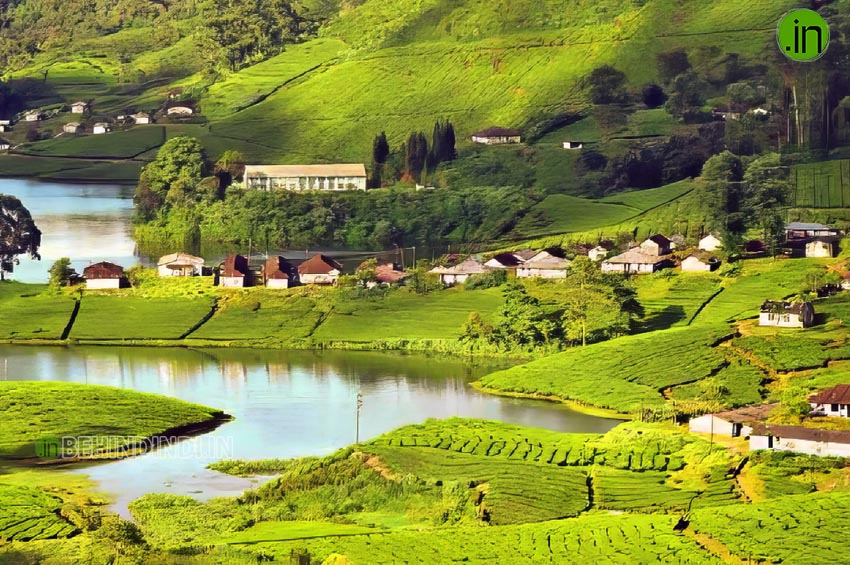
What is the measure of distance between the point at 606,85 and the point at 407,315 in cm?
2151

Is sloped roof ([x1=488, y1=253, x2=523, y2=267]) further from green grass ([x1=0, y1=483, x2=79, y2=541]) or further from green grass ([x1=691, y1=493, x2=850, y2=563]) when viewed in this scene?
green grass ([x1=0, y1=483, x2=79, y2=541])

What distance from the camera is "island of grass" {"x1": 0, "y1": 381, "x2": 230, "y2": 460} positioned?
129 ft

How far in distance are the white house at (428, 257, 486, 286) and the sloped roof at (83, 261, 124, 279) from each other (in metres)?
8.06

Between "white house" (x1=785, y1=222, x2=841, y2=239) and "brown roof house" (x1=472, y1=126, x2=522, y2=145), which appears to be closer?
"white house" (x1=785, y1=222, x2=841, y2=239)

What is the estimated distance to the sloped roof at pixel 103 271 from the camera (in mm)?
56125

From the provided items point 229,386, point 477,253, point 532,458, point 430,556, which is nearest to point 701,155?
point 477,253

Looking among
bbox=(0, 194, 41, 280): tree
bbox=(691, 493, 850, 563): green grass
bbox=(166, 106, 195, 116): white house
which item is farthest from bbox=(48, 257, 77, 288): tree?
bbox=(691, 493, 850, 563): green grass

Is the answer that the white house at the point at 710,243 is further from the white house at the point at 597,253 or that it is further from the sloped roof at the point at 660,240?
the white house at the point at 597,253

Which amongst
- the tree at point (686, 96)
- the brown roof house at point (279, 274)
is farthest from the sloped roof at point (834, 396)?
the tree at point (686, 96)

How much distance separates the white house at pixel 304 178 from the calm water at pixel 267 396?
17.1 m

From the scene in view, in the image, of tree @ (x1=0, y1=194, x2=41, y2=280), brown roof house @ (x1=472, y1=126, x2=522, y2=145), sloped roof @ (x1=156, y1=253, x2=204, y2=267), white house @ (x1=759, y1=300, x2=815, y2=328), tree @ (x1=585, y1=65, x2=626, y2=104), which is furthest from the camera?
tree @ (x1=585, y1=65, x2=626, y2=104)

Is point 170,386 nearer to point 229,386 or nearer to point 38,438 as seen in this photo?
point 229,386

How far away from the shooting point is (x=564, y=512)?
1329 inches

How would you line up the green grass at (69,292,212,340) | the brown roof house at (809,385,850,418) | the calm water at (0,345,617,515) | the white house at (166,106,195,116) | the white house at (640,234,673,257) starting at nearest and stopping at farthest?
1. the calm water at (0,345,617,515)
2. the brown roof house at (809,385,850,418)
3. the green grass at (69,292,212,340)
4. the white house at (640,234,673,257)
5. the white house at (166,106,195,116)
